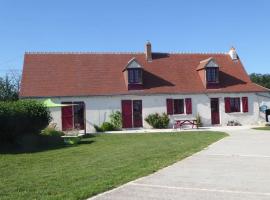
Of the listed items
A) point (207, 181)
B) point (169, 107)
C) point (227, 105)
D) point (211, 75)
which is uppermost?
point (211, 75)

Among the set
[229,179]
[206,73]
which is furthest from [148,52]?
[229,179]

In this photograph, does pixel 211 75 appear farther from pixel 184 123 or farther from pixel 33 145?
pixel 33 145

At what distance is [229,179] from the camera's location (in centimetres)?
989

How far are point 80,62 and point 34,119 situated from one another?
47.8ft

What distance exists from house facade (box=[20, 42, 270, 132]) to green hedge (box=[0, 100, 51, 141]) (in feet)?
31.1

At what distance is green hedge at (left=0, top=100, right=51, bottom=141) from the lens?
18.9 meters

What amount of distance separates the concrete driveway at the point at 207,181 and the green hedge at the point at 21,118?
8665 millimetres

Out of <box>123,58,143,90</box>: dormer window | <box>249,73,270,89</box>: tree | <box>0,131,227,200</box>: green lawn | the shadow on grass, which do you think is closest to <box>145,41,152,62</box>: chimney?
<box>123,58,143,90</box>: dormer window

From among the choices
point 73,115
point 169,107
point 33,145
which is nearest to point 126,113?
point 169,107

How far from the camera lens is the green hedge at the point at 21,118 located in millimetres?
18859

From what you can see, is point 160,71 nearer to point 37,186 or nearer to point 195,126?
point 195,126

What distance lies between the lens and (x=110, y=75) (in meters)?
34.4

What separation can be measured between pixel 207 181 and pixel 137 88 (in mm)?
24057

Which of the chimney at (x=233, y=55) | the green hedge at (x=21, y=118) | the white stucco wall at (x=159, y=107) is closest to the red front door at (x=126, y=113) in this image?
the white stucco wall at (x=159, y=107)
